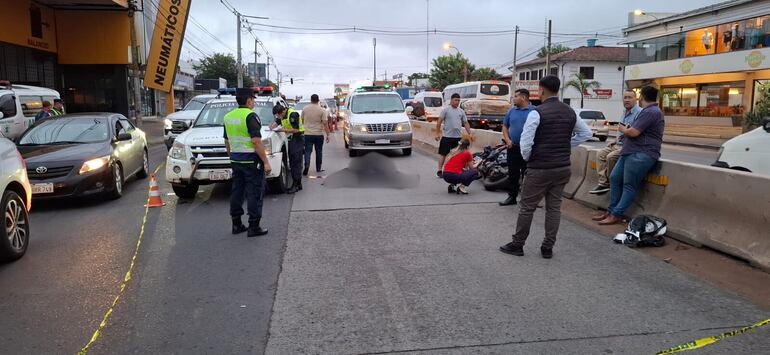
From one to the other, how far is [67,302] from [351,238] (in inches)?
119

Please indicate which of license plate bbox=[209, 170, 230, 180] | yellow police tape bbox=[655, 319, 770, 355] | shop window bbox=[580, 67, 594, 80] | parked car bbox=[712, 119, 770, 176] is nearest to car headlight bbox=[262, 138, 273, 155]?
license plate bbox=[209, 170, 230, 180]

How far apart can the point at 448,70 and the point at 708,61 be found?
44166 millimetres

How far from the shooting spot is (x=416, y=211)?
8305mm

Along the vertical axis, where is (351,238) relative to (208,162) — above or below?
below

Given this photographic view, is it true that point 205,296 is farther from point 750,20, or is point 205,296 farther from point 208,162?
point 750,20

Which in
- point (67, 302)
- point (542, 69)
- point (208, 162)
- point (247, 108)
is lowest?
point (67, 302)

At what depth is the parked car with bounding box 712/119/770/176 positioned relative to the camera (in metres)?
7.38

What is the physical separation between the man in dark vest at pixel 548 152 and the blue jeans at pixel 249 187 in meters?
3.09

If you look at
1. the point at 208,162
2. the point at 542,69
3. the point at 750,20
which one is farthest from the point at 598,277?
the point at 542,69

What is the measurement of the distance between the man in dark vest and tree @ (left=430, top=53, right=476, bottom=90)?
67.6m

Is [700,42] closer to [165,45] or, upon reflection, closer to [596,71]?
[596,71]

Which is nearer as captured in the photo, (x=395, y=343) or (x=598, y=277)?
(x=395, y=343)

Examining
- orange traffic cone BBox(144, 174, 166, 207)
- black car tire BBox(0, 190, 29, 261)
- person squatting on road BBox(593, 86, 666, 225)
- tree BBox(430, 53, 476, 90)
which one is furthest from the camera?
tree BBox(430, 53, 476, 90)

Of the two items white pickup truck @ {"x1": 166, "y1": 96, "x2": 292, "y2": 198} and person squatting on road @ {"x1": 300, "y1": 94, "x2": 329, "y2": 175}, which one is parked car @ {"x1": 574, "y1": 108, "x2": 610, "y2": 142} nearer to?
person squatting on road @ {"x1": 300, "y1": 94, "x2": 329, "y2": 175}
